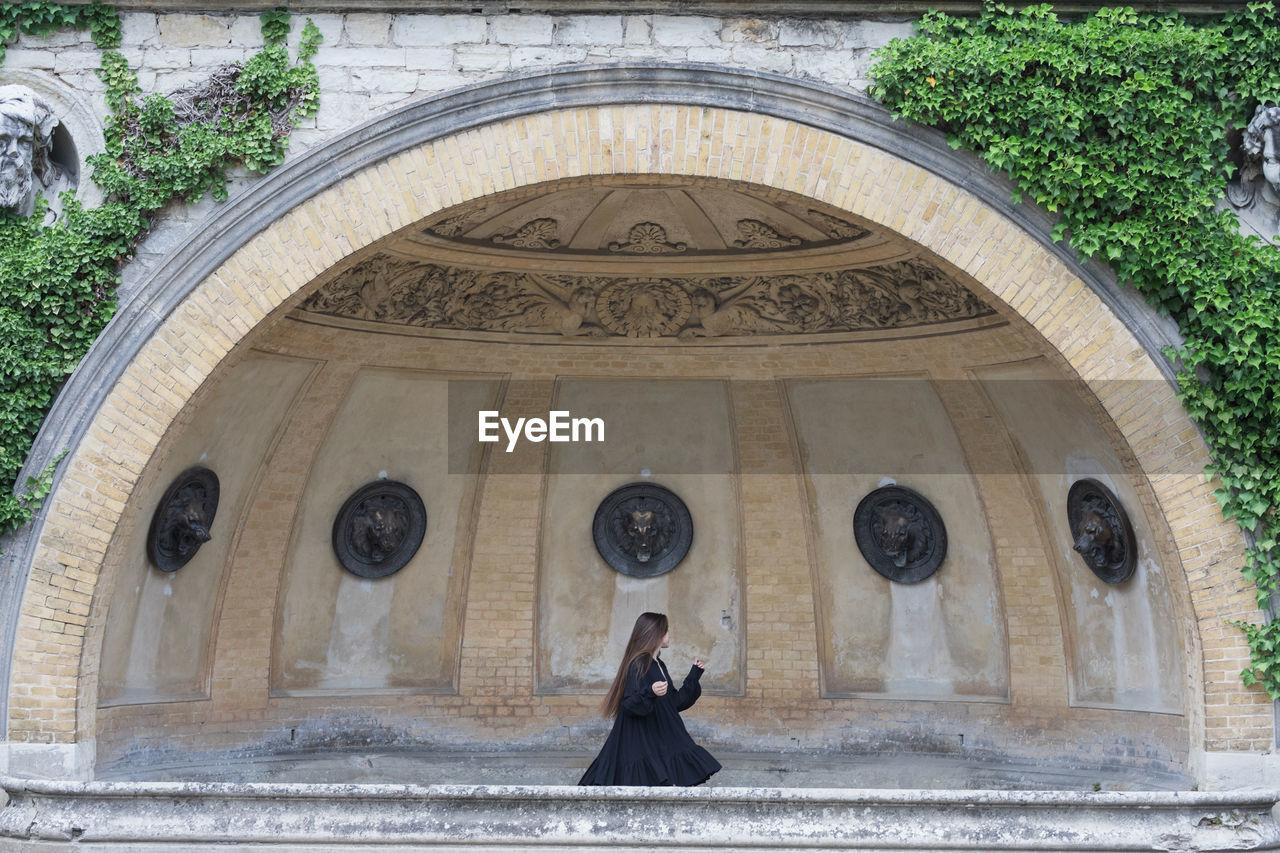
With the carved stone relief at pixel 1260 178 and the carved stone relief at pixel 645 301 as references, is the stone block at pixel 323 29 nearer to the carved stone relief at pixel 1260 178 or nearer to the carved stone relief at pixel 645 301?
the carved stone relief at pixel 645 301

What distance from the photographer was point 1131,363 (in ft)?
25.4

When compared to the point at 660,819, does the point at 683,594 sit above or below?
above

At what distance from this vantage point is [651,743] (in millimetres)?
7711

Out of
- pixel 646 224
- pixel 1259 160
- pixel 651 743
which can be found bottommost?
pixel 651 743

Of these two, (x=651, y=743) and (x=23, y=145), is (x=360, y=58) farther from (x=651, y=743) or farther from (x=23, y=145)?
(x=651, y=743)

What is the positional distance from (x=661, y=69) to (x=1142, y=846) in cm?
530

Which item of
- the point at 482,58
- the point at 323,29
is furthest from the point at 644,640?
the point at 323,29

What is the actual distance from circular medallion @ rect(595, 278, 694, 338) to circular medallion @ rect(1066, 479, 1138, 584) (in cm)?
357

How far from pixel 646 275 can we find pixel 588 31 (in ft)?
9.54

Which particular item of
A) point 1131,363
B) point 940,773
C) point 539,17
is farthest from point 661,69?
point 940,773

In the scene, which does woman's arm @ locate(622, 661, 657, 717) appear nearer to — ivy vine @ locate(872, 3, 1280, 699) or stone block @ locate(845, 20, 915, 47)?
ivy vine @ locate(872, 3, 1280, 699)

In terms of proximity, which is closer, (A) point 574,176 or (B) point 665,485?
(A) point 574,176

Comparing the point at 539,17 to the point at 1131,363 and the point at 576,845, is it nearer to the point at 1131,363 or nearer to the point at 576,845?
the point at 1131,363

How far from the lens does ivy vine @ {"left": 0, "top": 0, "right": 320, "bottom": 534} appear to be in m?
7.64
